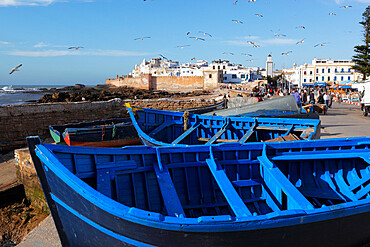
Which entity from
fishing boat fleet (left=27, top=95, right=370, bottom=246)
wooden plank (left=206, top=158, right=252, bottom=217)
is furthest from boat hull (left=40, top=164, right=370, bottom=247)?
wooden plank (left=206, top=158, right=252, bottom=217)

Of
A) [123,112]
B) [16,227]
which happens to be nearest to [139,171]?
[16,227]

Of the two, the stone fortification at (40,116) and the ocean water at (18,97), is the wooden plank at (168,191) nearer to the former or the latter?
the stone fortification at (40,116)

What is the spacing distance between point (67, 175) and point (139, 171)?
1.35 meters

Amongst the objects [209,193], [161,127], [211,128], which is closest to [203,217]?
[209,193]

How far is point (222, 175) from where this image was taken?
4.79 meters

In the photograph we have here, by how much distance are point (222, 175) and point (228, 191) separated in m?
0.39

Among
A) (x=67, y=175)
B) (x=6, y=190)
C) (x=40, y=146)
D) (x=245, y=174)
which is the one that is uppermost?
(x=40, y=146)

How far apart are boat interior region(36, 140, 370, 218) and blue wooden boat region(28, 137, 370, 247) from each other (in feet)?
0.06

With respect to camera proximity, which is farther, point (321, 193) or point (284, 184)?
point (321, 193)

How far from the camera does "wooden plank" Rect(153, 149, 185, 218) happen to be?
422 cm

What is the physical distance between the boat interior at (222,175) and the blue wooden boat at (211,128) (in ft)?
5.62

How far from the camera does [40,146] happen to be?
162 inches

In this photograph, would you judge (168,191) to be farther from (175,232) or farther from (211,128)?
(211,128)

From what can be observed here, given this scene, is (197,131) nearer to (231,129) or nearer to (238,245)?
(231,129)
